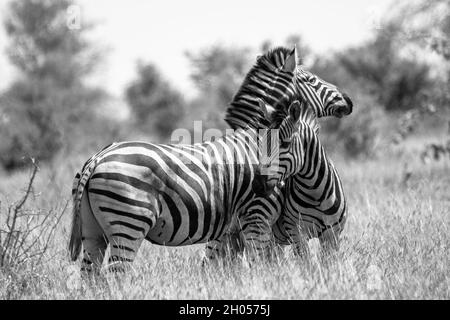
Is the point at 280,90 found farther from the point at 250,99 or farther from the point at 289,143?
the point at 289,143

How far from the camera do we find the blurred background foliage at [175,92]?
12.6 meters

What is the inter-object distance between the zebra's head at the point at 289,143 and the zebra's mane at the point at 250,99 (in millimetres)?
305

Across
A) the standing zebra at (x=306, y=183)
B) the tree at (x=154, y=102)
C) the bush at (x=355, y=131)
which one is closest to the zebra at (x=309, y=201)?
the standing zebra at (x=306, y=183)

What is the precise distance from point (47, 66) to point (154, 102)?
9.43 meters

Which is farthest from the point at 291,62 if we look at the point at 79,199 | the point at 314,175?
the point at 79,199

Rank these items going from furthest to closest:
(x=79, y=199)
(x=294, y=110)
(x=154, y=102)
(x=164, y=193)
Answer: (x=154, y=102) → (x=294, y=110) → (x=164, y=193) → (x=79, y=199)

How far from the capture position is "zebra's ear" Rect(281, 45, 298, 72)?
190 inches

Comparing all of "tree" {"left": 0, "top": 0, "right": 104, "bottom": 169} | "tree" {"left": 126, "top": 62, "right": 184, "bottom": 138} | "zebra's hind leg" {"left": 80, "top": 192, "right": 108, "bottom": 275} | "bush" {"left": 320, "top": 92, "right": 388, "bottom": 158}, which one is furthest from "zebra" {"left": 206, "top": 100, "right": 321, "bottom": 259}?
"tree" {"left": 126, "top": 62, "right": 184, "bottom": 138}

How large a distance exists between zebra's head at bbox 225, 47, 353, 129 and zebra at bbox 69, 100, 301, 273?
1.08ft

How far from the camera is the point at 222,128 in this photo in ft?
42.0

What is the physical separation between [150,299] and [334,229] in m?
1.56

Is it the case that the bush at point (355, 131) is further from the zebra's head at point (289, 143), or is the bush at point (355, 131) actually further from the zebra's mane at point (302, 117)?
the zebra's head at point (289, 143)
